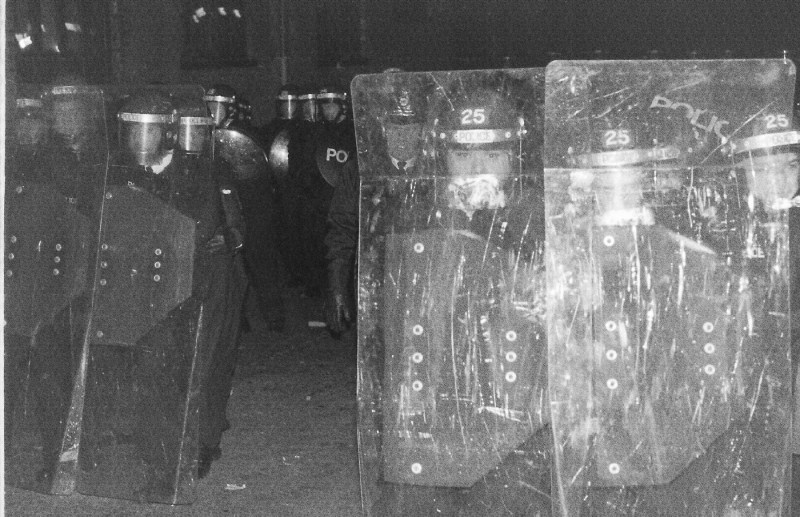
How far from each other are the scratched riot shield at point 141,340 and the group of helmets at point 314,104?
513 centimetres

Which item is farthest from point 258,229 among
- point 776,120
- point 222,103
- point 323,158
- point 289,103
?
point 776,120

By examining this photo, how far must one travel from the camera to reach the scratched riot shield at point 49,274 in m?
4.45

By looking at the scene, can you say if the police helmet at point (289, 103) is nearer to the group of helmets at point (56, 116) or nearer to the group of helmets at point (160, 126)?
the group of helmets at point (160, 126)

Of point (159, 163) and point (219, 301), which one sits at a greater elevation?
point (159, 163)

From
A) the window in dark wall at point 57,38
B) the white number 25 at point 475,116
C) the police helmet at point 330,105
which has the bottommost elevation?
the white number 25 at point 475,116

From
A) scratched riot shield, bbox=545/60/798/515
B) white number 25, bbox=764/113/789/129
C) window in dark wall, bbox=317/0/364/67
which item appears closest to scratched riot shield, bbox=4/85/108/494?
scratched riot shield, bbox=545/60/798/515

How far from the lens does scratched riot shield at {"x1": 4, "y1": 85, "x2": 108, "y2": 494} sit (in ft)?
14.6

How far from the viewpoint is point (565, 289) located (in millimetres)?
3369

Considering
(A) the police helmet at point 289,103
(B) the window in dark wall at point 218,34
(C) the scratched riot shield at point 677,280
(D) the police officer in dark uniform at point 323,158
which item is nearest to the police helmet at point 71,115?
(C) the scratched riot shield at point 677,280

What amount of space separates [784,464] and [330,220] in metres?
2.14

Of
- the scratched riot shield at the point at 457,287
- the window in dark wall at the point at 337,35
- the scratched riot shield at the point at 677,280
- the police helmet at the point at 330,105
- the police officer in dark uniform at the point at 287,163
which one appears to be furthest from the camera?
the window in dark wall at the point at 337,35

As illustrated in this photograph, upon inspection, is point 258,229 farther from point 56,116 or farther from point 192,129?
point 56,116

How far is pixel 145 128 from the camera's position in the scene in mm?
4609

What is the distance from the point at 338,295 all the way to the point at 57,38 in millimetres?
2270
